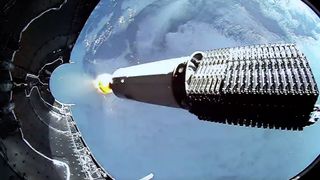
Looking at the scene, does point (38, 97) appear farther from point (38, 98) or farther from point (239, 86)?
point (239, 86)

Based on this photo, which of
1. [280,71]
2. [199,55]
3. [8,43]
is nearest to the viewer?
[8,43]

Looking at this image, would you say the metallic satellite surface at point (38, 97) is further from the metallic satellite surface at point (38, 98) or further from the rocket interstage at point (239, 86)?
the rocket interstage at point (239, 86)

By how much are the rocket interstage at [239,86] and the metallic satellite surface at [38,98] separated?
5335 mm

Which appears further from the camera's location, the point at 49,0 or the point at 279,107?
the point at 279,107

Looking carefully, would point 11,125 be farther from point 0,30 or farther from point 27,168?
point 0,30

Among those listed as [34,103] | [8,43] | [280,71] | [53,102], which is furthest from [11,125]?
[280,71]

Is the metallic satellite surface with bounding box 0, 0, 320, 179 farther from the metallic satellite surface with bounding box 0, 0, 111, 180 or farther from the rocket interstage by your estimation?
the rocket interstage

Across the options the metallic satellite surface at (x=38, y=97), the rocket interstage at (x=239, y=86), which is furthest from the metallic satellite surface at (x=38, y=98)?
the rocket interstage at (x=239, y=86)

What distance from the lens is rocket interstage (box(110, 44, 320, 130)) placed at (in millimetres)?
15914

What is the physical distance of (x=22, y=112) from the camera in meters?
14.0

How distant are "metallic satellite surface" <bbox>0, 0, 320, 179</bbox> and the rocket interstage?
5335 mm

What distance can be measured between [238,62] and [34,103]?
13.6m

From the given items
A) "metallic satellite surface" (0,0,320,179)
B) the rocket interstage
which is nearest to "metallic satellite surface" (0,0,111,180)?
"metallic satellite surface" (0,0,320,179)

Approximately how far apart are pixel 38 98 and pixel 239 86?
11738mm
